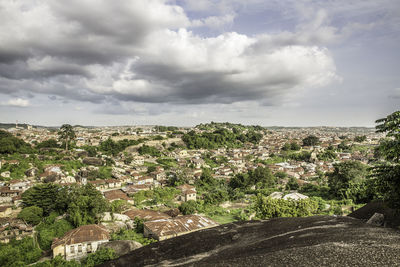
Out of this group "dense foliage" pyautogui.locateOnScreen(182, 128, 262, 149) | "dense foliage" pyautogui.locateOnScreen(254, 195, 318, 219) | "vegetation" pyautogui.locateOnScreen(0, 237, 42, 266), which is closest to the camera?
"vegetation" pyautogui.locateOnScreen(0, 237, 42, 266)

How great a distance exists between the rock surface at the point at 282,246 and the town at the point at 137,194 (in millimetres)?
2472

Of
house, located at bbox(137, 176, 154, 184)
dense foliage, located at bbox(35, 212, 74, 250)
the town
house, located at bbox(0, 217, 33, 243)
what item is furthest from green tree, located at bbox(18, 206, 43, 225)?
house, located at bbox(137, 176, 154, 184)

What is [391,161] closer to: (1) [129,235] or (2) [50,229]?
(1) [129,235]

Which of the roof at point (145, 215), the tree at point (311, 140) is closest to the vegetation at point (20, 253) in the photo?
the roof at point (145, 215)

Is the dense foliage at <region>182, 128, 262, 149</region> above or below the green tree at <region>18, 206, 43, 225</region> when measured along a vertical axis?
above

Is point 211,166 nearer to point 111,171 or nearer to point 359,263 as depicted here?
point 111,171

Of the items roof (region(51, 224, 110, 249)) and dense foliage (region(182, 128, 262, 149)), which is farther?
dense foliage (region(182, 128, 262, 149))

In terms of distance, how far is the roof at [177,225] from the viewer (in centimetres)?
2314

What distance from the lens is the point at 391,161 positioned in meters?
8.76

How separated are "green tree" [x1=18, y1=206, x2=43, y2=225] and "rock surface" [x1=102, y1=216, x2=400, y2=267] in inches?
1047

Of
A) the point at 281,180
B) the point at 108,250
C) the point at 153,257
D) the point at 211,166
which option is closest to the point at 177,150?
the point at 211,166

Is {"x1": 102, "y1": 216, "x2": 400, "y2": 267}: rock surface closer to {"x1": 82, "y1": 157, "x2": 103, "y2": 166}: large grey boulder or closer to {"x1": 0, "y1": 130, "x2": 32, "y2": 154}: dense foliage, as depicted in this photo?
{"x1": 82, "y1": 157, "x2": 103, "y2": 166}: large grey boulder

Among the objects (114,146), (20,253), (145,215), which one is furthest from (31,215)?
(114,146)

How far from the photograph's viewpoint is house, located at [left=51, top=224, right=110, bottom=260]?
67.7ft
